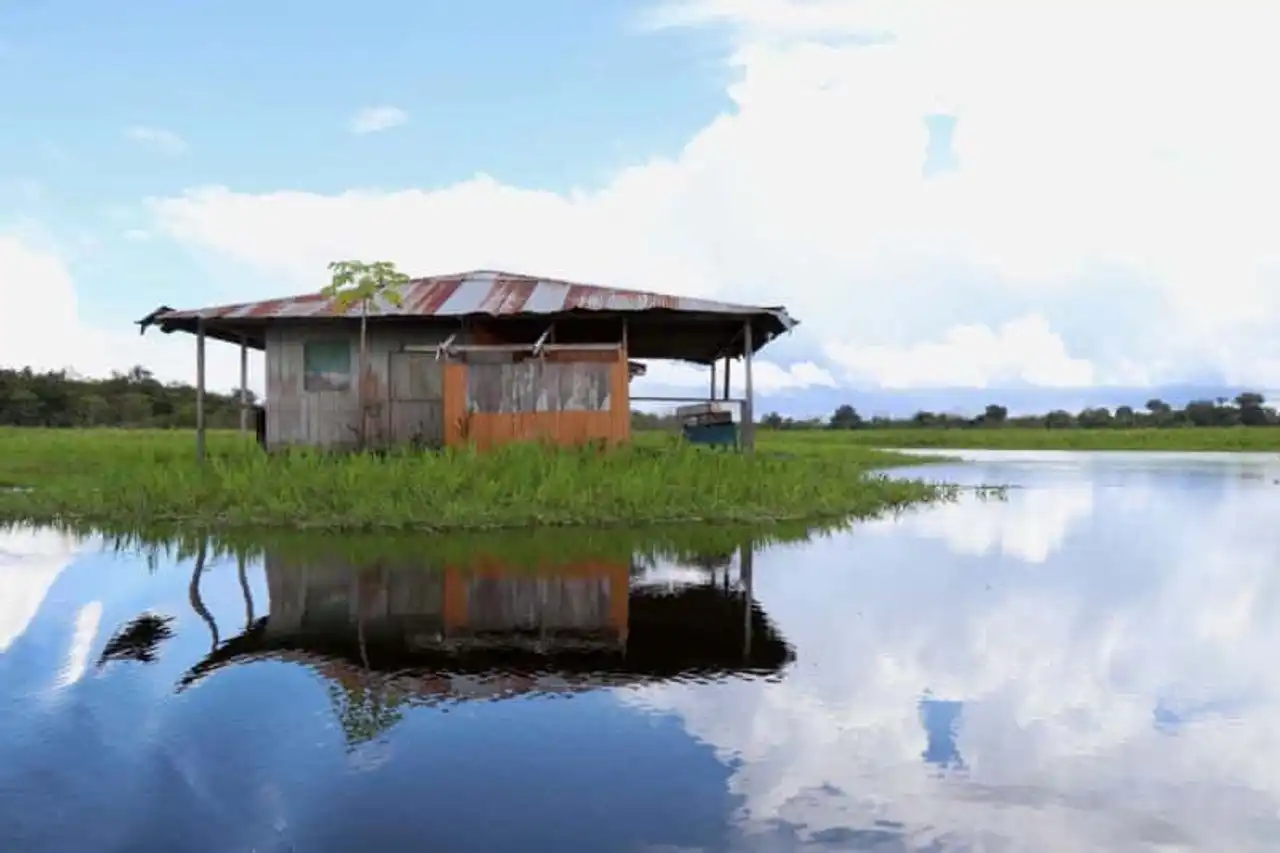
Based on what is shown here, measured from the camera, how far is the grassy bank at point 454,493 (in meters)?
13.0

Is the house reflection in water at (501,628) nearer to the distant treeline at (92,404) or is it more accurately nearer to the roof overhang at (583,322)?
the roof overhang at (583,322)

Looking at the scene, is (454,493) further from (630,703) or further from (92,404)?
(92,404)

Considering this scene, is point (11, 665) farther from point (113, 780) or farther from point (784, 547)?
point (784, 547)

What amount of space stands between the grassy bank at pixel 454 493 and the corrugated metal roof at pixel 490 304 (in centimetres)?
265

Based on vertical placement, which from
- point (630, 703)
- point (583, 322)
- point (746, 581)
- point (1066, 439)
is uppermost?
point (583, 322)

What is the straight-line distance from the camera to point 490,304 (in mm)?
19109

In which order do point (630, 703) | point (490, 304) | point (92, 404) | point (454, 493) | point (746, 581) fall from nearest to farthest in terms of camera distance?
point (630, 703), point (746, 581), point (454, 493), point (490, 304), point (92, 404)

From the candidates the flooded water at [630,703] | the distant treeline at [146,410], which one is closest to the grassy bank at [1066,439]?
the distant treeline at [146,410]

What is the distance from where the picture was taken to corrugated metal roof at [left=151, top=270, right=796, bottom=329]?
18.1m

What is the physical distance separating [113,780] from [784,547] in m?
8.22

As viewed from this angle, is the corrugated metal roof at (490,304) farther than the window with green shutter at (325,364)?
No

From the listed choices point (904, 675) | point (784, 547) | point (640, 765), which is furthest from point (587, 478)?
point (640, 765)

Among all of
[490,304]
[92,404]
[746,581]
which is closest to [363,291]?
[490,304]

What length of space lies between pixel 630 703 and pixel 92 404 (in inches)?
2278
